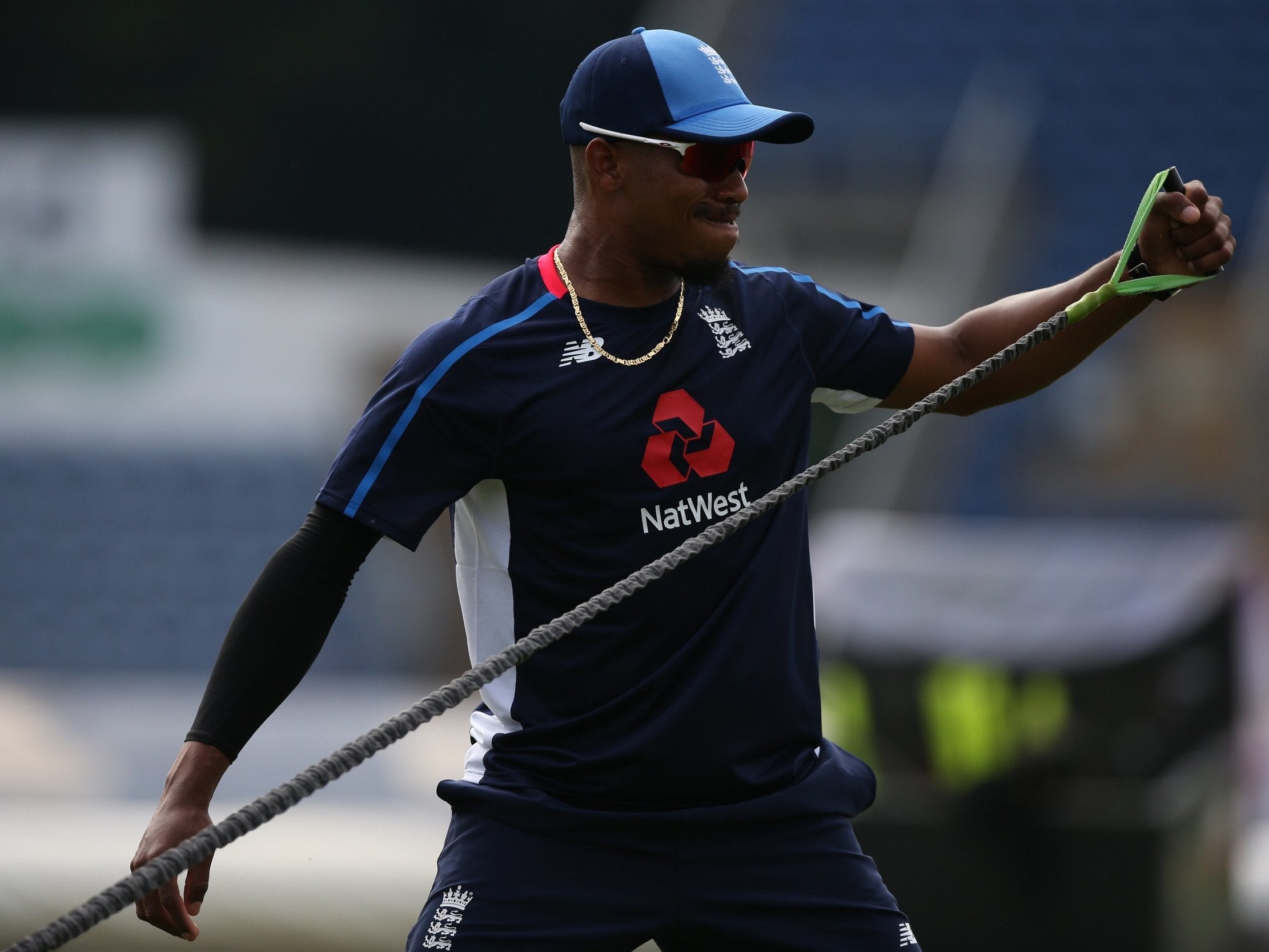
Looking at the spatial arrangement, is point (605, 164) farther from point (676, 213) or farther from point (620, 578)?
point (620, 578)

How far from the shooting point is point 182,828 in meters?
2.07

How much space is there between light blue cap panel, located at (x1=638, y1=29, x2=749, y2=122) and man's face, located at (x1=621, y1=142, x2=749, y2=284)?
0.07 meters

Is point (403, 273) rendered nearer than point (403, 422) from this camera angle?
No

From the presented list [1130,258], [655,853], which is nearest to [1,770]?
[655,853]

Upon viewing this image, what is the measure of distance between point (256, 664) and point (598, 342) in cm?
61

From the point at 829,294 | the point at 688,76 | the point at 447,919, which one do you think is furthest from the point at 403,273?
the point at 447,919

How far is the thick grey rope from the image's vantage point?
1.96 m

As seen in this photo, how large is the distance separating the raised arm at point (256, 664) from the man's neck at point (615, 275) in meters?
0.45

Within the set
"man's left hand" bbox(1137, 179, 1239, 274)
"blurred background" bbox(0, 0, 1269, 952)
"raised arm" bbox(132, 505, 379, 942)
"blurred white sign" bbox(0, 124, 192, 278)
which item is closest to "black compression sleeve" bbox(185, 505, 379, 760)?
"raised arm" bbox(132, 505, 379, 942)

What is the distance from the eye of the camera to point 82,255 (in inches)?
374

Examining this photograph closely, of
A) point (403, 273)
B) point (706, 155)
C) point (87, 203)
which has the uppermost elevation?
point (87, 203)

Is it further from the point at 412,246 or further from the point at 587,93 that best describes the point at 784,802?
the point at 412,246

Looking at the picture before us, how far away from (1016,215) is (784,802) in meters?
8.29

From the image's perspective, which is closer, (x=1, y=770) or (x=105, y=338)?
(x=1, y=770)
